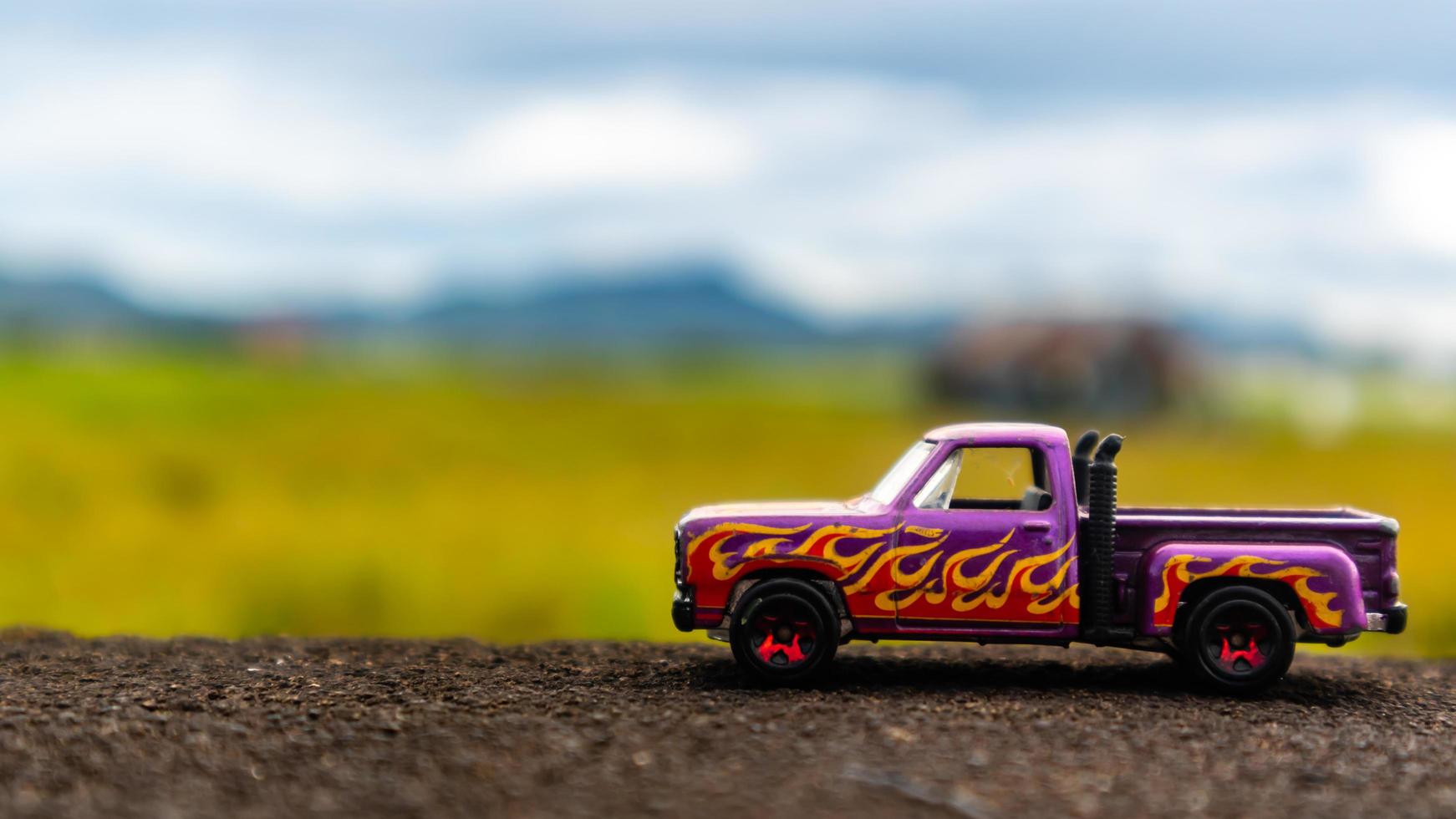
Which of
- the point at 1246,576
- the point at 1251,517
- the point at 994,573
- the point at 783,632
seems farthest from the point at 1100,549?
the point at 783,632

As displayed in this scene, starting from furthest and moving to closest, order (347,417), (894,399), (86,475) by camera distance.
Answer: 1. (894,399)
2. (347,417)
3. (86,475)

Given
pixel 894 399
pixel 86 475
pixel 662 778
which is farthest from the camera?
pixel 894 399

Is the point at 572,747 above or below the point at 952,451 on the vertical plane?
below

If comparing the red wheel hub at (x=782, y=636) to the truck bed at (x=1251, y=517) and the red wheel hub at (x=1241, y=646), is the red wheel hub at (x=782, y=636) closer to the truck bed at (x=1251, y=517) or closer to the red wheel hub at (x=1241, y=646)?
the truck bed at (x=1251, y=517)

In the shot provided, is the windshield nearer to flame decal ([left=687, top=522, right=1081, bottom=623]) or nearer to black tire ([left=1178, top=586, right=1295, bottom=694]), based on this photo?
flame decal ([left=687, top=522, right=1081, bottom=623])

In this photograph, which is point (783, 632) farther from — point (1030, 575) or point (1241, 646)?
point (1241, 646)

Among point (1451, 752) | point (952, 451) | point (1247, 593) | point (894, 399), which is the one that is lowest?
point (1451, 752)

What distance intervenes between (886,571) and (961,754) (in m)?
1.82

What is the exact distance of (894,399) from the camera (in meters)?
29.0

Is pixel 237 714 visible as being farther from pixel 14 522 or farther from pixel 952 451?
pixel 14 522

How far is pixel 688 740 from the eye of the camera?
25.9 ft

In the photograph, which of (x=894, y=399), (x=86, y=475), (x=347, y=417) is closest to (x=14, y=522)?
(x=86, y=475)

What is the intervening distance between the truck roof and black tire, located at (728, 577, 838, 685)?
1.60m

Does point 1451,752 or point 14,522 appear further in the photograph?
point 14,522
